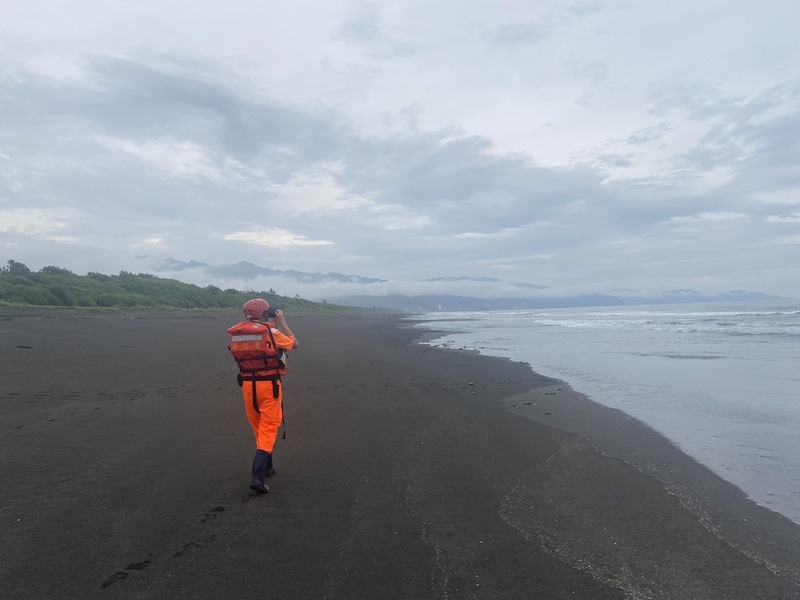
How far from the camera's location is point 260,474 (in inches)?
184

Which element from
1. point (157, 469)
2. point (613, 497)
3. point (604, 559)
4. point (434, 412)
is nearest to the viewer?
point (604, 559)

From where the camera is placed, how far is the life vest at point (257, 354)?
16.3 ft

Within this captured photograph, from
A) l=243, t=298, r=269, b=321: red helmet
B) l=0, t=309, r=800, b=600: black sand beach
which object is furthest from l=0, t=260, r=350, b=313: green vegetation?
l=243, t=298, r=269, b=321: red helmet

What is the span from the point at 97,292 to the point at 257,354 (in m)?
40.1

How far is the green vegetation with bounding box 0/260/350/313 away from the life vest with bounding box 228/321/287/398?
2803 centimetres

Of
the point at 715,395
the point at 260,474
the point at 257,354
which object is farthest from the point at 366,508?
the point at 715,395

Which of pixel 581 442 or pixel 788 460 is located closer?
pixel 788 460

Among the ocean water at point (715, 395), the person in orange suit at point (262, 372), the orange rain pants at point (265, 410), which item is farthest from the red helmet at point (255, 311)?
the ocean water at point (715, 395)

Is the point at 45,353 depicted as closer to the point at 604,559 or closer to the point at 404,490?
the point at 404,490

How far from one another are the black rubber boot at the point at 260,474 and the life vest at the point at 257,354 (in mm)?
604

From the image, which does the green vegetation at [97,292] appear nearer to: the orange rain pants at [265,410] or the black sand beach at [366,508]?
the black sand beach at [366,508]

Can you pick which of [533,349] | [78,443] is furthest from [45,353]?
[533,349]

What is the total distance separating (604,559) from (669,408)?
6463mm

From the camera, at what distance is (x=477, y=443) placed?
6.57 meters
